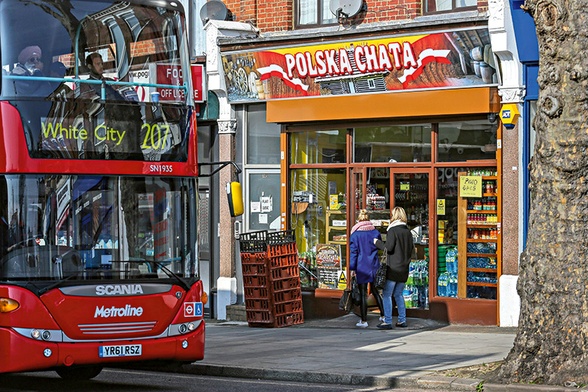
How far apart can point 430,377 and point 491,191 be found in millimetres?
5610

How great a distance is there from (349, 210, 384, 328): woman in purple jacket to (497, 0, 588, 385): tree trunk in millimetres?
5717

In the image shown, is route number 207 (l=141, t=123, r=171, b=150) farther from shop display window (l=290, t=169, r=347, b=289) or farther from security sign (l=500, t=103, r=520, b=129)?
shop display window (l=290, t=169, r=347, b=289)

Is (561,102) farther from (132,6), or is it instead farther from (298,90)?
(298,90)

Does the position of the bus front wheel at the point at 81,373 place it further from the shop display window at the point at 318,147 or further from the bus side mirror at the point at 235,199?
the shop display window at the point at 318,147

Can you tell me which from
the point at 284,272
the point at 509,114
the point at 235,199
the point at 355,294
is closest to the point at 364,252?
the point at 355,294

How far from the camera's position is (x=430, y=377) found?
37.8 feet

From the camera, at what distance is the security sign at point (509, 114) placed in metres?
16.0

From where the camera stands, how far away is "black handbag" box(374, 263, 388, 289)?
55.1 ft

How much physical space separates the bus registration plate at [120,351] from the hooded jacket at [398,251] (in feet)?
19.9

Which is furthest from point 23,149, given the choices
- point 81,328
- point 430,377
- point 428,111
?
point 428,111

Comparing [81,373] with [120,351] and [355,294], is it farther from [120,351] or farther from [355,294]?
[355,294]

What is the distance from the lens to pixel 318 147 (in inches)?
729

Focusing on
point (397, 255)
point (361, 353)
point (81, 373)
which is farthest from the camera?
point (397, 255)

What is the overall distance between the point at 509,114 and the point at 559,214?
5358 millimetres
